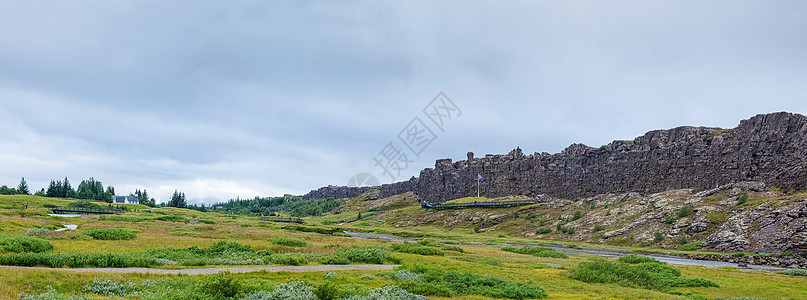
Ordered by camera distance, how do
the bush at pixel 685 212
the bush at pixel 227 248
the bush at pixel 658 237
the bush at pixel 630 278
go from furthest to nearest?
1. the bush at pixel 685 212
2. the bush at pixel 658 237
3. the bush at pixel 227 248
4. the bush at pixel 630 278

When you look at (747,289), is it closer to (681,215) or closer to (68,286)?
(68,286)

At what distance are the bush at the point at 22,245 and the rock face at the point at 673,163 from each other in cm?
11122

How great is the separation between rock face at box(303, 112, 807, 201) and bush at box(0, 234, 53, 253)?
111221 mm

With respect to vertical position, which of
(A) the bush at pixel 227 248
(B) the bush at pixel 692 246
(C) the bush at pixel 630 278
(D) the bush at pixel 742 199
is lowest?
(B) the bush at pixel 692 246

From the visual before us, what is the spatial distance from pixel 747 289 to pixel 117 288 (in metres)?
38.5

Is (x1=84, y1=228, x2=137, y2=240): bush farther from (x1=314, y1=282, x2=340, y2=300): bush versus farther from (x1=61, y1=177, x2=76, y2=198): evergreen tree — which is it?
(x1=61, y1=177, x2=76, y2=198): evergreen tree

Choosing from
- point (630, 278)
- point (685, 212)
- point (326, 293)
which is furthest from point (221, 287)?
point (685, 212)

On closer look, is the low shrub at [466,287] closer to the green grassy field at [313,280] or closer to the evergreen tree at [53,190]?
the green grassy field at [313,280]

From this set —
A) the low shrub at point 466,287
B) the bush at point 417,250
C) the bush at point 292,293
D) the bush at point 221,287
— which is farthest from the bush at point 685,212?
the bush at point 221,287

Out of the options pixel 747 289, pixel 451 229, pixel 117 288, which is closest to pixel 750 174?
pixel 451 229

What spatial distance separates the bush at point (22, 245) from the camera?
2569cm

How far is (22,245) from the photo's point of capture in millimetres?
27203

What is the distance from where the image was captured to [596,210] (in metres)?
110

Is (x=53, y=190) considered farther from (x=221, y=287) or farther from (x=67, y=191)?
(x=221, y=287)
